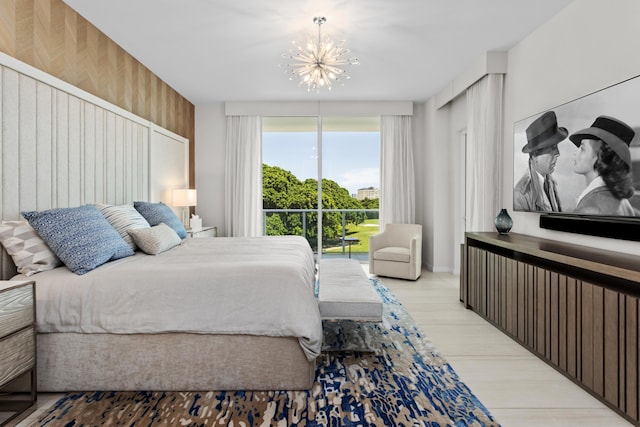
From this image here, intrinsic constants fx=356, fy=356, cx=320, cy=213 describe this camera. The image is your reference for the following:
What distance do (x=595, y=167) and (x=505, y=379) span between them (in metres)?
1.58

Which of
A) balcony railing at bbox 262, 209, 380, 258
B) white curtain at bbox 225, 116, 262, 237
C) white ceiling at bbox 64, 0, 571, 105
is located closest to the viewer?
white ceiling at bbox 64, 0, 571, 105

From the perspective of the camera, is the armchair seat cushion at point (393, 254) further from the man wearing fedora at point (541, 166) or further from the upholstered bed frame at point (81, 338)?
the upholstered bed frame at point (81, 338)

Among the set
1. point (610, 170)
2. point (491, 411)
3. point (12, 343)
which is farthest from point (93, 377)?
point (610, 170)

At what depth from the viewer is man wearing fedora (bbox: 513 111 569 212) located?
9.53 ft

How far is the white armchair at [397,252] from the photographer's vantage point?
15.8 feet

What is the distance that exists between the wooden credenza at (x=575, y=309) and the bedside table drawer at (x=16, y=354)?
302 centimetres

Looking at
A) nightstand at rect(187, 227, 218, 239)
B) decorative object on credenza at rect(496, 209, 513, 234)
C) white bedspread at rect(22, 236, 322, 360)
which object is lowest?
white bedspread at rect(22, 236, 322, 360)

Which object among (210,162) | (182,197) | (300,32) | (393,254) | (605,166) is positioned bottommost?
→ (393,254)

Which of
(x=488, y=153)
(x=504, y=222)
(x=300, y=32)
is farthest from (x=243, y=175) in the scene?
(x=504, y=222)

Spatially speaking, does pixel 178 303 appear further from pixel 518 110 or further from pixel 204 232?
pixel 518 110

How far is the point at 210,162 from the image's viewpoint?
591 centimetres

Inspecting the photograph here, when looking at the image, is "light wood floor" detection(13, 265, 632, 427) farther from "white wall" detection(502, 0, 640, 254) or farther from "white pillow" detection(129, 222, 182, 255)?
"white pillow" detection(129, 222, 182, 255)

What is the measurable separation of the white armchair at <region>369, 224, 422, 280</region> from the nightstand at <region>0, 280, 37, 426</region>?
12.9 feet

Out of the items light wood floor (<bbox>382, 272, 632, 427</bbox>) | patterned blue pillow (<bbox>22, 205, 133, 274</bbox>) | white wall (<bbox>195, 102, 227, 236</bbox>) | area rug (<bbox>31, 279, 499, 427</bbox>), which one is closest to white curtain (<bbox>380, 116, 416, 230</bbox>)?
light wood floor (<bbox>382, 272, 632, 427</bbox>)
